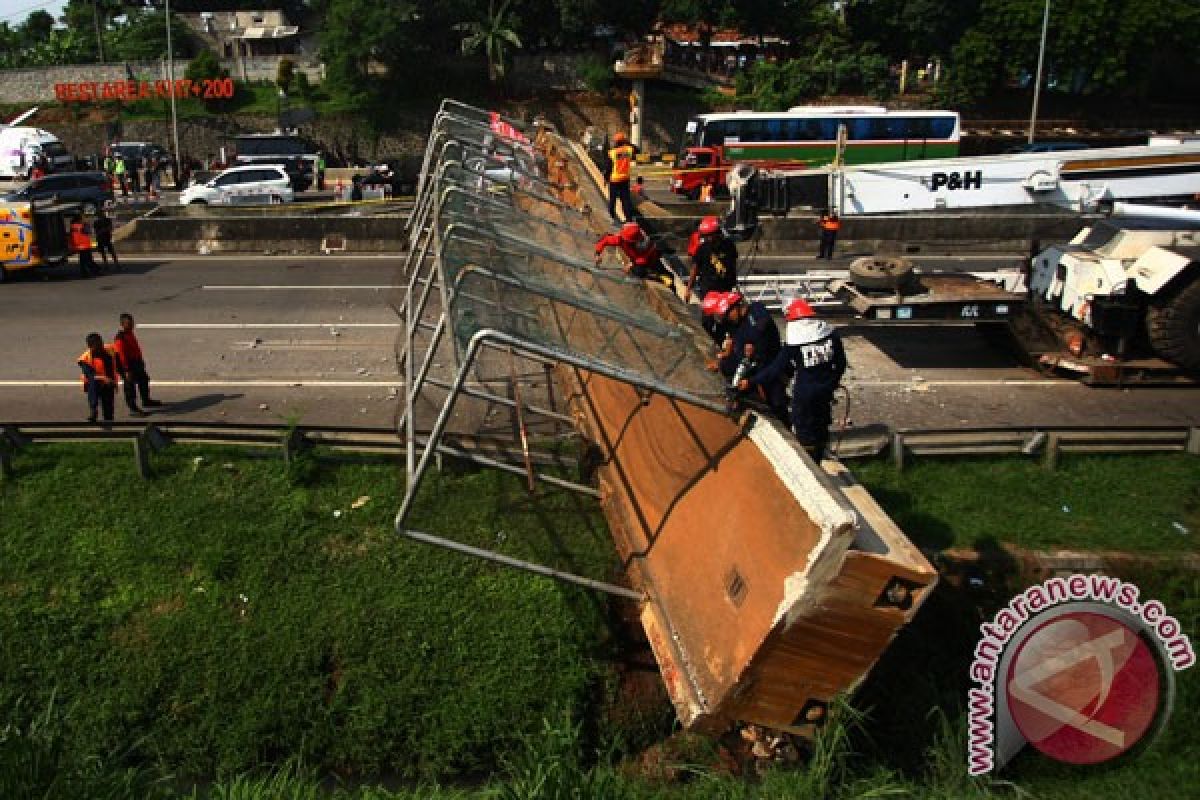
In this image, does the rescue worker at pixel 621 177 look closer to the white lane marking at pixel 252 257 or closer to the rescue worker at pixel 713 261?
the rescue worker at pixel 713 261

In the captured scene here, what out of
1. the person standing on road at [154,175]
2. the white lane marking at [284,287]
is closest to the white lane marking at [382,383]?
the white lane marking at [284,287]

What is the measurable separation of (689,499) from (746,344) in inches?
63.6

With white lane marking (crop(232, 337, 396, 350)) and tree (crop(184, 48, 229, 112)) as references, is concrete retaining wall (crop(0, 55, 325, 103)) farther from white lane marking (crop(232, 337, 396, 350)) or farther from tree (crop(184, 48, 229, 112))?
white lane marking (crop(232, 337, 396, 350))

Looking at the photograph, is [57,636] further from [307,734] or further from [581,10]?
[581,10]

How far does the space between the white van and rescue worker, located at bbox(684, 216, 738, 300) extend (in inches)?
1240

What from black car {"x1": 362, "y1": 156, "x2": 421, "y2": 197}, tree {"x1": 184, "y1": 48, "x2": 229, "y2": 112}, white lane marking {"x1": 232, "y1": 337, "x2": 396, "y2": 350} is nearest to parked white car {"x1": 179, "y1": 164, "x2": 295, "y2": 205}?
black car {"x1": 362, "y1": 156, "x2": 421, "y2": 197}

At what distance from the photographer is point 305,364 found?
38.8 feet

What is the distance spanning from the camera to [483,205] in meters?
7.29

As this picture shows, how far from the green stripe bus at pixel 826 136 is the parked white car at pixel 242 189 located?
11228 mm

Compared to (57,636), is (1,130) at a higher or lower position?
higher

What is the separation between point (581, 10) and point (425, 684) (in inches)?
1616

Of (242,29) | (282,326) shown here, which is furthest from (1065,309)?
(242,29)

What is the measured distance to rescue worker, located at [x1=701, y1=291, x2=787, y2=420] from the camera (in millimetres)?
5680

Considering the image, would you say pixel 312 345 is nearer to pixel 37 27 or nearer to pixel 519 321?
pixel 519 321
